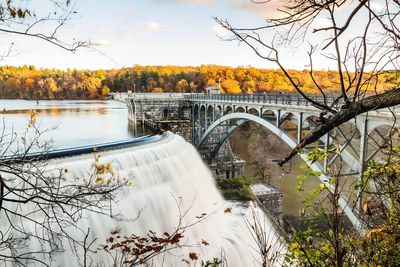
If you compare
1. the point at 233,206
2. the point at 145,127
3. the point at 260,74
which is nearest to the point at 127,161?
the point at 233,206

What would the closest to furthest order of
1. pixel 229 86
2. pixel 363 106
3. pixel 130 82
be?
1. pixel 363 106
2. pixel 229 86
3. pixel 130 82

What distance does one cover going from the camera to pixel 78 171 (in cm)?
962

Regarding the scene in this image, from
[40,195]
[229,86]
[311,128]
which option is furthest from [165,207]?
[229,86]

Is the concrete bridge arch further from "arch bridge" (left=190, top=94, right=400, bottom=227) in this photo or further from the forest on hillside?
the forest on hillside

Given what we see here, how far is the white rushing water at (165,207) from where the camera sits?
30.7 ft

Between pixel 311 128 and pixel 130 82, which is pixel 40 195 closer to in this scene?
pixel 311 128

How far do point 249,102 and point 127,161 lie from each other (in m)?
8.76

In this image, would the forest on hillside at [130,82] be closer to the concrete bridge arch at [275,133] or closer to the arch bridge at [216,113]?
the arch bridge at [216,113]

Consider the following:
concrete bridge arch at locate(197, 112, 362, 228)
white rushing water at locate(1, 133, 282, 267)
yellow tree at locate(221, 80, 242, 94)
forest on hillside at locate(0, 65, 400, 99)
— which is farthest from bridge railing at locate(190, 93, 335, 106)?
yellow tree at locate(221, 80, 242, 94)

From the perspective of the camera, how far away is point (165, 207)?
11266 millimetres

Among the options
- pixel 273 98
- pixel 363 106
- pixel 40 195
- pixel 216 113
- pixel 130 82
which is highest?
pixel 130 82

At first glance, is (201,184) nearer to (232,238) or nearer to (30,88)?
(232,238)

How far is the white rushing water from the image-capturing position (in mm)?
9367

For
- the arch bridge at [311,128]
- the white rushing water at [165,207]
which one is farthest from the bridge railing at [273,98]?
the white rushing water at [165,207]
